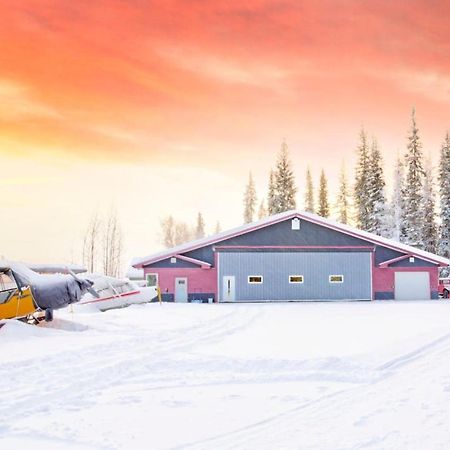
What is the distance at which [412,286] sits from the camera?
118 ft

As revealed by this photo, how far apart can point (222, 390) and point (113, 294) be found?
1985 centimetres

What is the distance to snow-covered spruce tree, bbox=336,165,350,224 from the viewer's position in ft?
233

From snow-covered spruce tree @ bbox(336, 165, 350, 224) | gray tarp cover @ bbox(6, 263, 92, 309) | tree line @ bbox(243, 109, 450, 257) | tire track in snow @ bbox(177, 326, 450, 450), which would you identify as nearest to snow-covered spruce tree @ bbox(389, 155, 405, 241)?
tree line @ bbox(243, 109, 450, 257)

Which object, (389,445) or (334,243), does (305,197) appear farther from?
(389,445)

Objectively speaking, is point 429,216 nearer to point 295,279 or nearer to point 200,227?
point 295,279

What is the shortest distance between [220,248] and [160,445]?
29165 mm

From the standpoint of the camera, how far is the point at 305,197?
281ft

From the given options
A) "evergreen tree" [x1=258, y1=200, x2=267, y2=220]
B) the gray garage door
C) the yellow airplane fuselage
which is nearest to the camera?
the yellow airplane fuselage

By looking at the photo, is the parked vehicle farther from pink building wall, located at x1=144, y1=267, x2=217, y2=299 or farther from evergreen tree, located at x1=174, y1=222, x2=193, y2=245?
evergreen tree, located at x1=174, y1=222, x2=193, y2=245

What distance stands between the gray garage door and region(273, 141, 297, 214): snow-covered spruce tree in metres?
26.5

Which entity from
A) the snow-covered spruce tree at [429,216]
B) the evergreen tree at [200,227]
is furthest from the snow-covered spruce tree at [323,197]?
the evergreen tree at [200,227]

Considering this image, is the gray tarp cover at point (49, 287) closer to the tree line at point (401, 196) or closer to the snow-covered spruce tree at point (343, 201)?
the tree line at point (401, 196)

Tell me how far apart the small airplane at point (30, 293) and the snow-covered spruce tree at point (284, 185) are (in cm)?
4653

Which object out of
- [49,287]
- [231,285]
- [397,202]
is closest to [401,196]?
[397,202]
